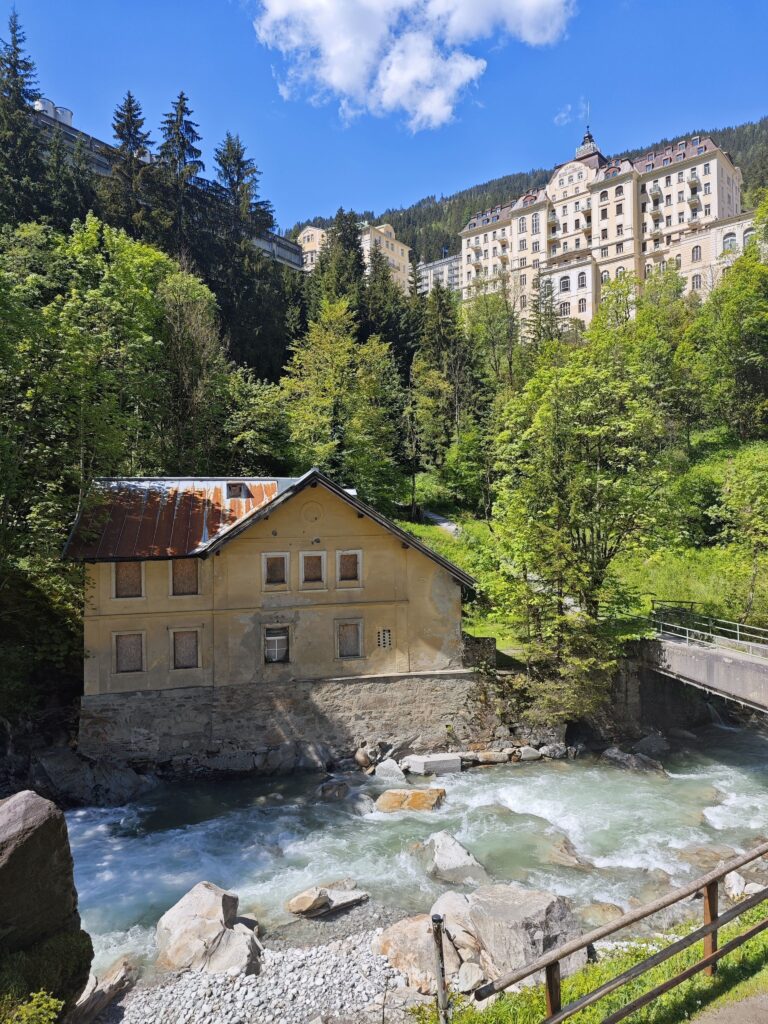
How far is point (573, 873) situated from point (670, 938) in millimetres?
4471

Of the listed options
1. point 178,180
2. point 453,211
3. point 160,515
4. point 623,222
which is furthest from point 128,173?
point 453,211

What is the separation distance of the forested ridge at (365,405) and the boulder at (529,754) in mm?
1535

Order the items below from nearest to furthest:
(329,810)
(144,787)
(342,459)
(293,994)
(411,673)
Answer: (293,994) < (329,810) < (144,787) < (411,673) < (342,459)

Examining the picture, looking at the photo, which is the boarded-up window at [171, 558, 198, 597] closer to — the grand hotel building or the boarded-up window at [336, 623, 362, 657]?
the boarded-up window at [336, 623, 362, 657]

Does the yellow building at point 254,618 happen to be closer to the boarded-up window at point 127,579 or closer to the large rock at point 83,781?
the boarded-up window at point 127,579

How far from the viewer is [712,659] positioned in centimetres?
2003

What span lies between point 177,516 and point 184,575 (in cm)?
248

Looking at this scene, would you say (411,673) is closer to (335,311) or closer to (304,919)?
(304,919)

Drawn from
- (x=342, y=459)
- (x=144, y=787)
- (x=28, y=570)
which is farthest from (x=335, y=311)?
(x=144, y=787)

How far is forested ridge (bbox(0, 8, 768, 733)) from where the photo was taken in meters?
21.1

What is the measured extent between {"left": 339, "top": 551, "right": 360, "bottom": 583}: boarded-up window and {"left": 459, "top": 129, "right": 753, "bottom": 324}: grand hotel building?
221ft

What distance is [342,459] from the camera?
123 ft

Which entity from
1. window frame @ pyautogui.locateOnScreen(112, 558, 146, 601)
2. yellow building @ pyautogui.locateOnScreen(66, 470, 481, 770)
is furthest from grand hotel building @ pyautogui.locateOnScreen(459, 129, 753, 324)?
window frame @ pyautogui.locateOnScreen(112, 558, 146, 601)

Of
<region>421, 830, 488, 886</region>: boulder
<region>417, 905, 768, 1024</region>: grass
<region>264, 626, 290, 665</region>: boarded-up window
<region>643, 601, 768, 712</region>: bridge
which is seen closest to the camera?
<region>417, 905, 768, 1024</region>: grass
